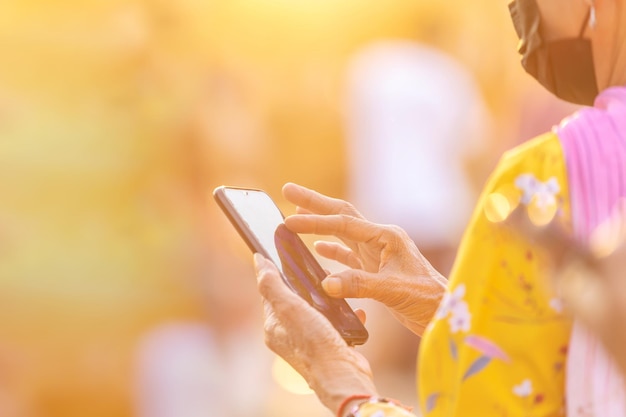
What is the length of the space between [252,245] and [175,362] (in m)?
2.74

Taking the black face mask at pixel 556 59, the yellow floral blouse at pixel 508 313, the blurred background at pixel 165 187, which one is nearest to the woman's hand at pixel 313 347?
the yellow floral blouse at pixel 508 313

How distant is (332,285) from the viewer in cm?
244

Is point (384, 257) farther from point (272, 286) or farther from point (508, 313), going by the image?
point (508, 313)

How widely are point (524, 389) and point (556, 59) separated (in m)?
0.56

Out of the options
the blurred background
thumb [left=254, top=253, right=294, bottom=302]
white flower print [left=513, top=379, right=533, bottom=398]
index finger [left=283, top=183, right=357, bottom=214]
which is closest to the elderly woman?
white flower print [left=513, top=379, right=533, bottom=398]

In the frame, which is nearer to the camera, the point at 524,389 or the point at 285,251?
the point at 524,389

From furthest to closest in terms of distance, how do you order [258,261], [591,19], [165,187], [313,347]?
[165,187] < [258,261] < [313,347] < [591,19]

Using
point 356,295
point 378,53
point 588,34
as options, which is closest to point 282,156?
point 378,53

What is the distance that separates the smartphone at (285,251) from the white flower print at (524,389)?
1.94 feet

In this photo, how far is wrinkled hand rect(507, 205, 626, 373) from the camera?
1689 millimetres

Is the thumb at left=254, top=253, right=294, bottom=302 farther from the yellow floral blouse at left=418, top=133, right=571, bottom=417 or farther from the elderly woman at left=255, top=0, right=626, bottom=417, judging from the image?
the yellow floral blouse at left=418, top=133, right=571, bottom=417

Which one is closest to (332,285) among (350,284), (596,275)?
(350,284)

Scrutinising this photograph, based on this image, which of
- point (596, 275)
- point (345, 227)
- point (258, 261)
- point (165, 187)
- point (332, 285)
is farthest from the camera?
point (165, 187)

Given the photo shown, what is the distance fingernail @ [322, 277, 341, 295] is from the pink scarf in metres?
0.71
